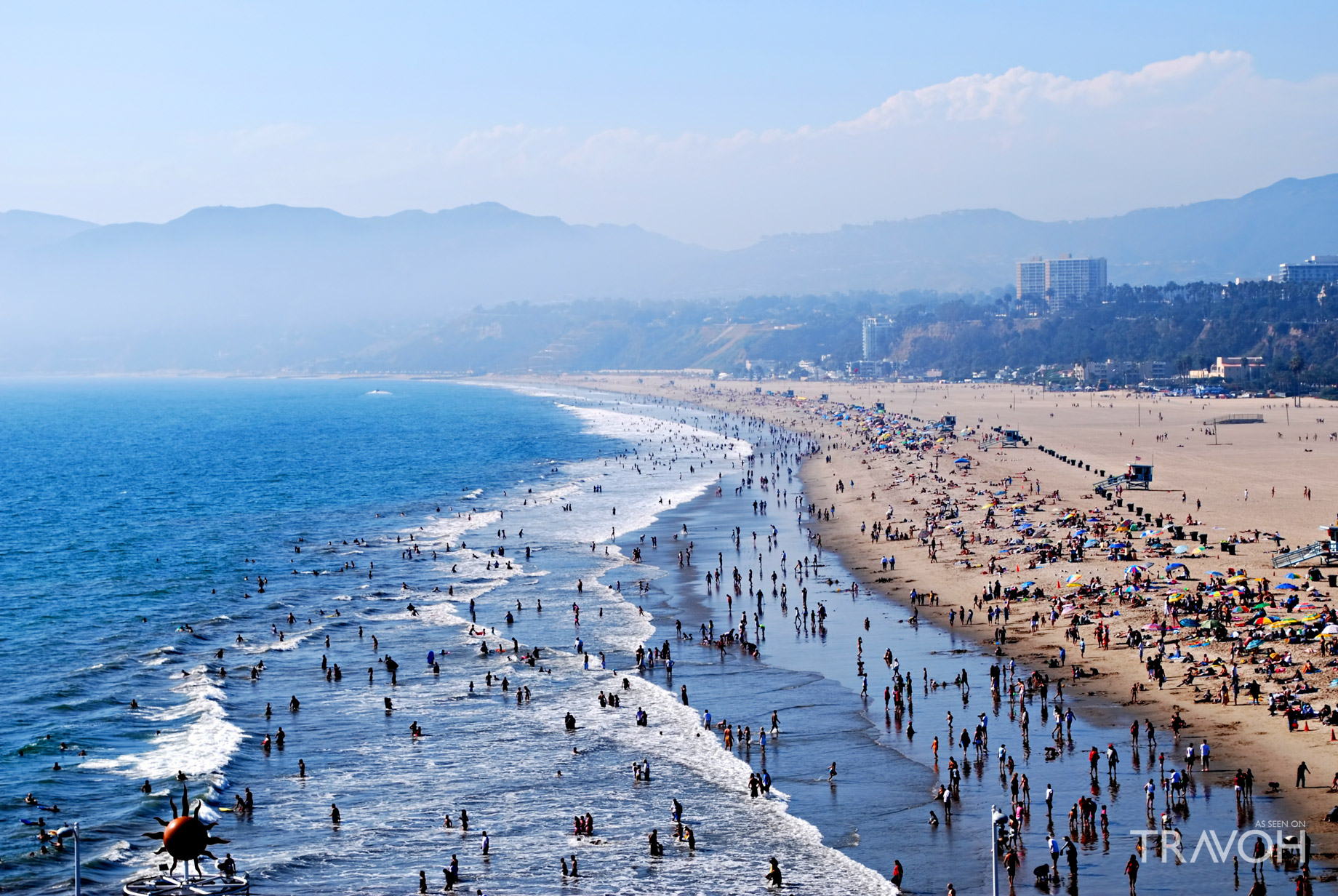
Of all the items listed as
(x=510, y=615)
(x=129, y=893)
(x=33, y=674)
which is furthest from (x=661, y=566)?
(x=129, y=893)

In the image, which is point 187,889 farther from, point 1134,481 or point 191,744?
point 1134,481

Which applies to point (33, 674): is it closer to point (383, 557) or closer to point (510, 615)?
point (510, 615)

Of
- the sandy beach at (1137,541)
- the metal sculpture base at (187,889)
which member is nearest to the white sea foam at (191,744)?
the metal sculpture base at (187,889)

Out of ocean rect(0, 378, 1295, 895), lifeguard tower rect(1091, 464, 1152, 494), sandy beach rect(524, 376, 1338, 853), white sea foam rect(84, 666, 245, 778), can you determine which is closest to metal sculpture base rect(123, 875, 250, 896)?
ocean rect(0, 378, 1295, 895)

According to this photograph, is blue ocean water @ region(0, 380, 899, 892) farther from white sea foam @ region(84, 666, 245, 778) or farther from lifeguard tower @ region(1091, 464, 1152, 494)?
lifeguard tower @ region(1091, 464, 1152, 494)

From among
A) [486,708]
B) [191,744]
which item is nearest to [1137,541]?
[486,708]
